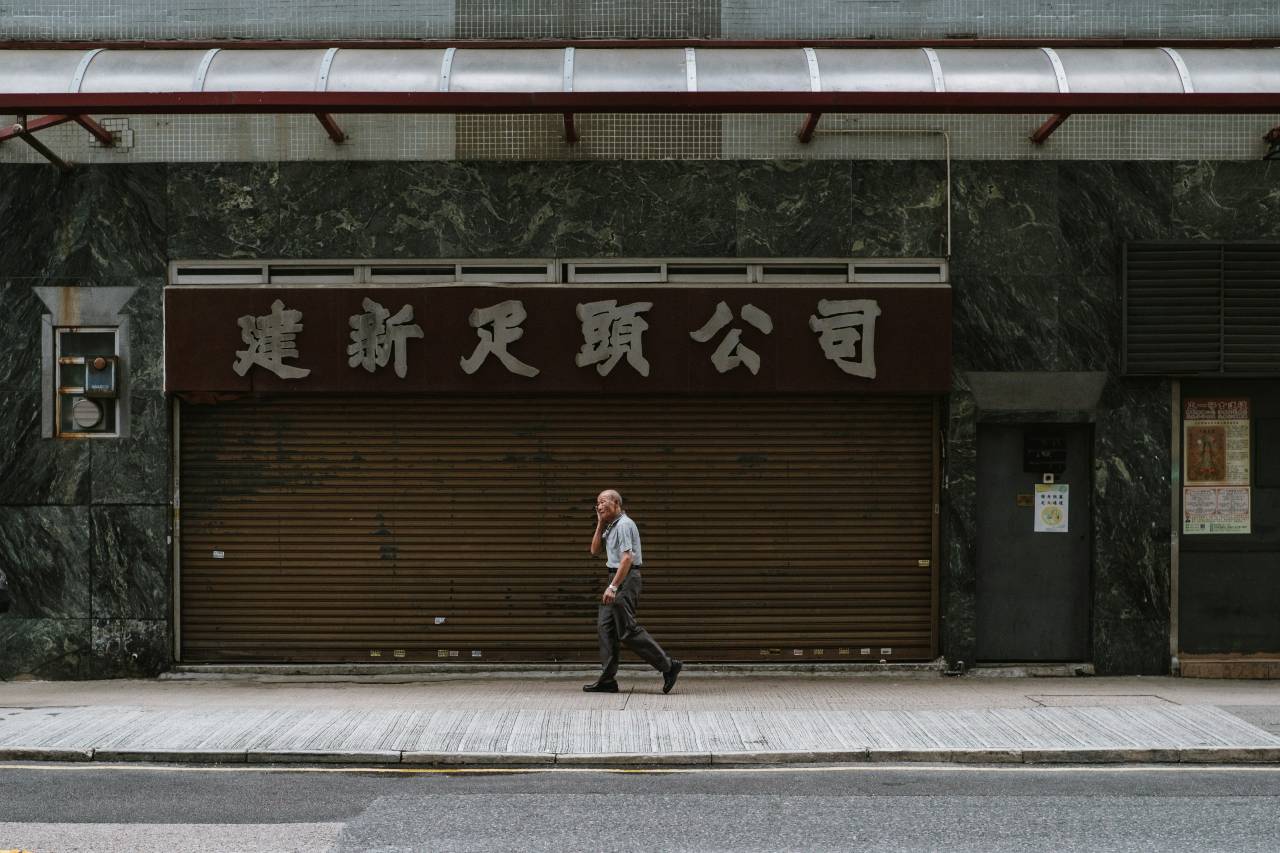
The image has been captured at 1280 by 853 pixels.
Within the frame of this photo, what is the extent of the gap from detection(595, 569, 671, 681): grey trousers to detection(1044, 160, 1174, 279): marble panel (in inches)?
212

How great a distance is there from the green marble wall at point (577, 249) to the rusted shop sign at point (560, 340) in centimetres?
42

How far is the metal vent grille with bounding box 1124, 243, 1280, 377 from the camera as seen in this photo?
12.6 meters

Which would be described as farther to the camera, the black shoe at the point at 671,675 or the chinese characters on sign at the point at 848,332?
the chinese characters on sign at the point at 848,332

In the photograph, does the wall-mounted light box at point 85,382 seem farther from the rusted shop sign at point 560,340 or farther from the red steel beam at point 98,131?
the red steel beam at point 98,131

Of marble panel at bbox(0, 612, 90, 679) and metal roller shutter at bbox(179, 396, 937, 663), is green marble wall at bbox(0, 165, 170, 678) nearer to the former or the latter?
marble panel at bbox(0, 612, 90, 679)

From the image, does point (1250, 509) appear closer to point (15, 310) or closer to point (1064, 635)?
point (1064, 635)

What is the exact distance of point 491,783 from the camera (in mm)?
8633

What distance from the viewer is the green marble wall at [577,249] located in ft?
41.9

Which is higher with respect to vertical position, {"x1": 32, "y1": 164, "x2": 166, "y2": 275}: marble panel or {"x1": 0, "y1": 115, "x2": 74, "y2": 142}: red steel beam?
{"x1": 0, "y1": 115, "x2": 74, "y2": 142}: red steel beam

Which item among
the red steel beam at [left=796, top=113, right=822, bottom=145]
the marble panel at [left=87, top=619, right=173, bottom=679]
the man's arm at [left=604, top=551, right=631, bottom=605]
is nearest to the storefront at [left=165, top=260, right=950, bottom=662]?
the marble panel at [left=87, top=619, right=173, bottom=679]

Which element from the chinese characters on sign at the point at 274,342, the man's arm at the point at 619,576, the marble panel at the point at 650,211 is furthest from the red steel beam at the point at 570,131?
the man's arm at the point at 619,576

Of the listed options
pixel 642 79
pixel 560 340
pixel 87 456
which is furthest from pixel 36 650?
pixel 642 79

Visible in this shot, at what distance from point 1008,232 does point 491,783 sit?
7641 mm

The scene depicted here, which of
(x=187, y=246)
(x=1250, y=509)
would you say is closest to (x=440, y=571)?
(x=187, y=246)
